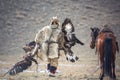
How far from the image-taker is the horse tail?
1025 centimetres

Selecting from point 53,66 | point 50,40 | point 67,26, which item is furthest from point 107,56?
point 50,40

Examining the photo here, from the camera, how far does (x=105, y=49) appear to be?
34.0 feet

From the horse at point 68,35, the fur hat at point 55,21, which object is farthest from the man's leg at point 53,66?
the fur hat at point 55,21

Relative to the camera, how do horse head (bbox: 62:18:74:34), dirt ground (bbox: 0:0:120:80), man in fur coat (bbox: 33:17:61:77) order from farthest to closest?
horse head (bbox: 62:18:74:34), man in fur coat (bbox: 33:17:61:77), dirt ground (bbox: 0:0:120:80)

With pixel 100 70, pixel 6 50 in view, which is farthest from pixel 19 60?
pixel 100 70

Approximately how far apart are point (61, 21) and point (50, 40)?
0.52 meters

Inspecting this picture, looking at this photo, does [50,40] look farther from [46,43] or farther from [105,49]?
[105,49]

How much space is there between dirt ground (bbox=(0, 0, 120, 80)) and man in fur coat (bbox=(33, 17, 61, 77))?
0.40ft

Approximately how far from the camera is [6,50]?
33.8 feet

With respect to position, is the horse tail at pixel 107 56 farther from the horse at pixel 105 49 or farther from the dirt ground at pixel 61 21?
the dirt ground at pixel 61 21

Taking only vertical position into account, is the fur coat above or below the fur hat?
below

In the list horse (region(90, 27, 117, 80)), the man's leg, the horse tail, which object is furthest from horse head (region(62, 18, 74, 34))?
the horse tail

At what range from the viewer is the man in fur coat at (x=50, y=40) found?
10.3 meters

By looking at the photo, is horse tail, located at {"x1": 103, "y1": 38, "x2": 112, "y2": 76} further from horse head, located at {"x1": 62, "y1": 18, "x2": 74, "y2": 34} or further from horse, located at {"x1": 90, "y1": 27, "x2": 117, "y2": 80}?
horse head, located at {"x1": 62, "y1": 18, "x2": 74, "y2": 34}
